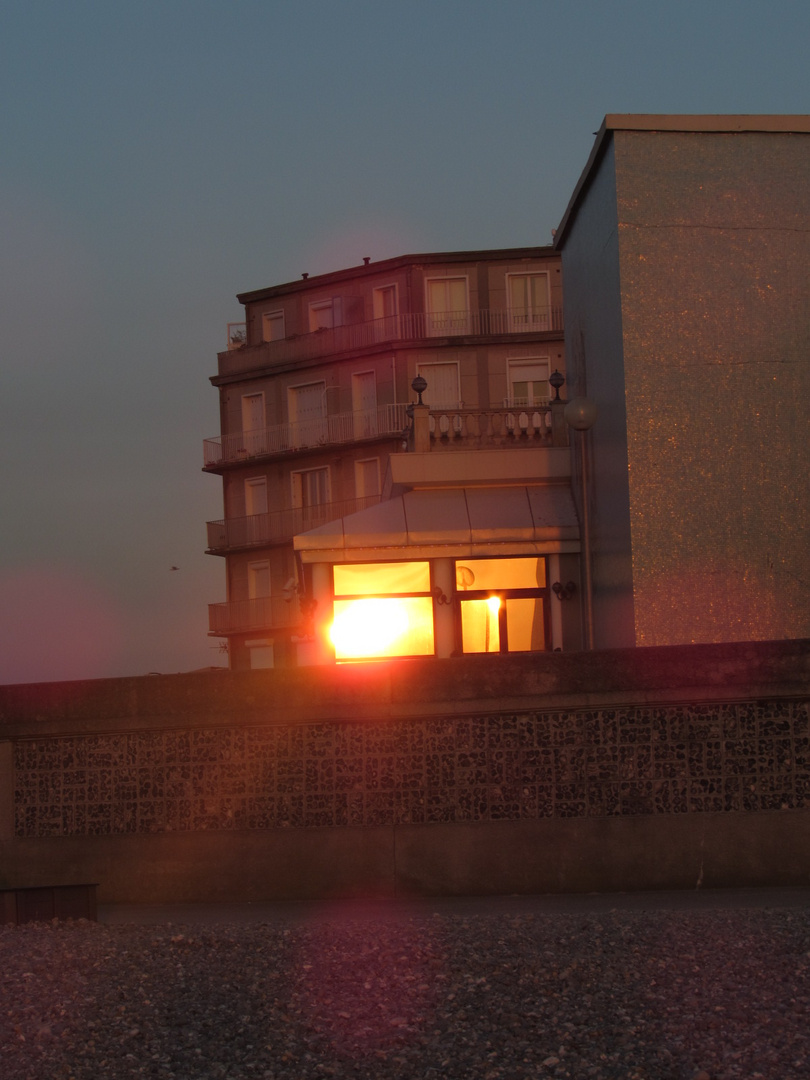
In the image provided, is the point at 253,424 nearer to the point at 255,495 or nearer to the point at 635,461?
the point at 255,495

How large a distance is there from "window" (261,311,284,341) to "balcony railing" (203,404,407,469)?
424 cm

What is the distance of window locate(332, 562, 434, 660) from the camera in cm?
2202

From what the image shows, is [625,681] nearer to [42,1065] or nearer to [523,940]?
[523,940]

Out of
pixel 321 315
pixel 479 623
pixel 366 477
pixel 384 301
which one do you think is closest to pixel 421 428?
pixel 479 623

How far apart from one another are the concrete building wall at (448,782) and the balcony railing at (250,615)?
43188 mm

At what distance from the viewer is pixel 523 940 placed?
814cm

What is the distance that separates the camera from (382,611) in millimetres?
22109

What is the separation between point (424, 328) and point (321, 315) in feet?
16.9

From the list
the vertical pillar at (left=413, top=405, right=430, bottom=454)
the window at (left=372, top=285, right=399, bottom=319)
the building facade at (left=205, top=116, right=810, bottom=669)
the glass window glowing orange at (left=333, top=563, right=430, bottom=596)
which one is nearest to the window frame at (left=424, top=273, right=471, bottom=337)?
the window at (left=372, top=285, right=399, bottom=319)

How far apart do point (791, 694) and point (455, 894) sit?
332cm

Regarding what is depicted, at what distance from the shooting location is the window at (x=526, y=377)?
54.0m

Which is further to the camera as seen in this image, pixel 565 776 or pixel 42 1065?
pixel 565 776

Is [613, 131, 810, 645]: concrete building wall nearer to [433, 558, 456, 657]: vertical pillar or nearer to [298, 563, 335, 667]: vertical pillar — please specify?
[433, 558, 456, 657]: vertical pillar

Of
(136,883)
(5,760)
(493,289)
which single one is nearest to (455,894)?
(136,883)
